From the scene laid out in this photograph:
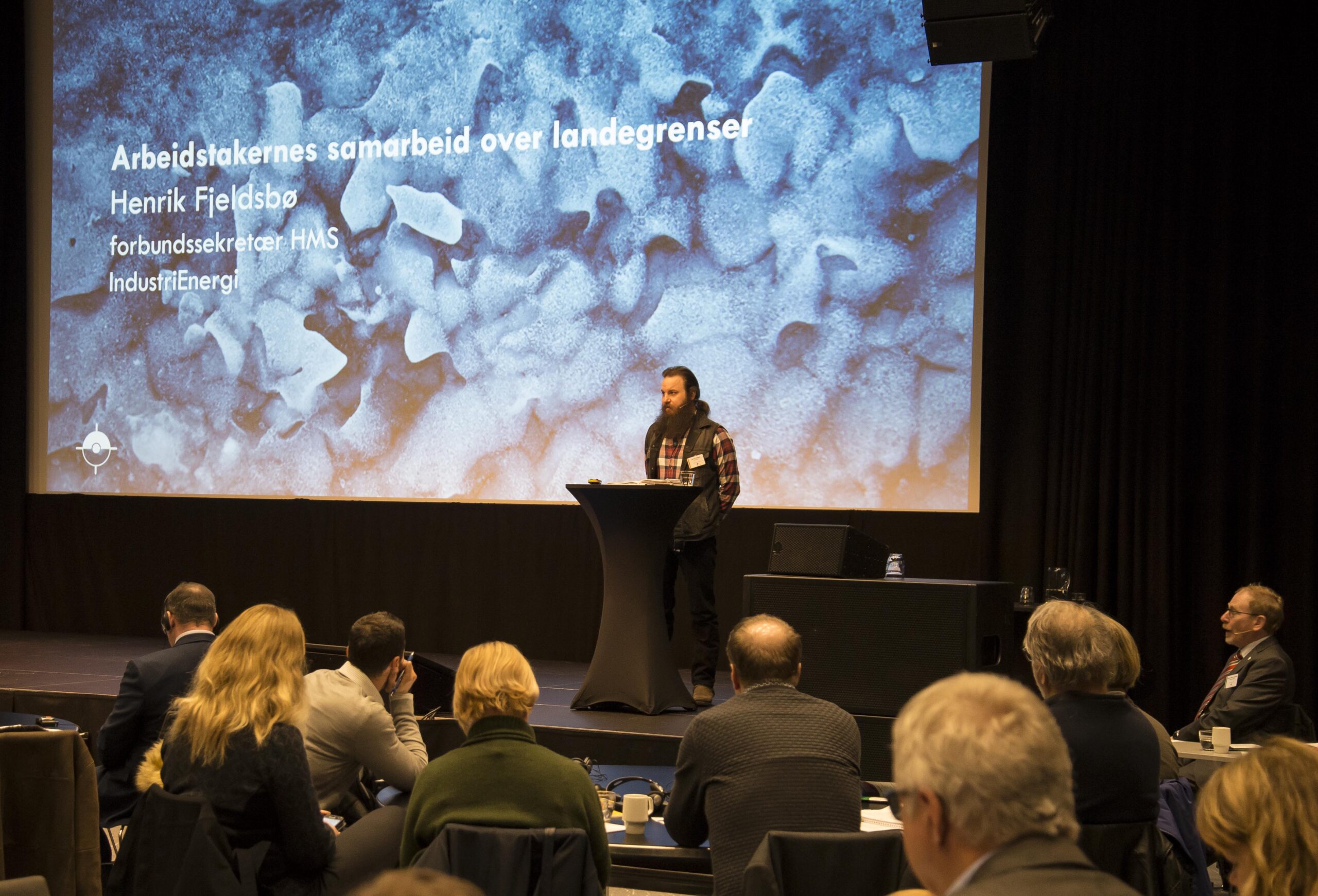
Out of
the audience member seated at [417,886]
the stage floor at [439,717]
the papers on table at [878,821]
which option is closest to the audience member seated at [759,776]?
the papers on table at [878,821]

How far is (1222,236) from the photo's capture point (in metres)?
5.40

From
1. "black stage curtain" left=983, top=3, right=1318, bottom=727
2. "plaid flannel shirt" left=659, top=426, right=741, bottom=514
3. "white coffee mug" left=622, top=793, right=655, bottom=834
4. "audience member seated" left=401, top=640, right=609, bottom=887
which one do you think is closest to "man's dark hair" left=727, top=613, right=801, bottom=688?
"white coffee mug" left=622, top=793, right=655, bottom=834

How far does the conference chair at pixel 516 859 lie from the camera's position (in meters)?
2.10

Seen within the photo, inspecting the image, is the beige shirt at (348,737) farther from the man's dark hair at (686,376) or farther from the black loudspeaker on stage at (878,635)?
the man's dark hair at (686,376)

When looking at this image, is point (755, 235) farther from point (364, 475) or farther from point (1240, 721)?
point (1240, 721)

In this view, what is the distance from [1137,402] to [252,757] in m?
4.48

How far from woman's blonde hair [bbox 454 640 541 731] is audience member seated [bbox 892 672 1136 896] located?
1267mm

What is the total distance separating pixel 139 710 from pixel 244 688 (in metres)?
1.06

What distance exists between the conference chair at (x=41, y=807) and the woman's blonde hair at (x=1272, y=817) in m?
2.54

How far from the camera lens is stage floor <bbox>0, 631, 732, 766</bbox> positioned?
14.2 ft

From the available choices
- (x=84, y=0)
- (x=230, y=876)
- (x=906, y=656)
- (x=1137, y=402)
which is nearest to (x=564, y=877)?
(x=230, y=876)

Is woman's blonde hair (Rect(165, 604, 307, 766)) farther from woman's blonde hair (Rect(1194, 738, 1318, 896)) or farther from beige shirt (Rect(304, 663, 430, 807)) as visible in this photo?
woman's blonde hair (Rect(1194, 738, 1318, 896))

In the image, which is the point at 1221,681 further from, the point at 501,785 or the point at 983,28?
the point at 501,785

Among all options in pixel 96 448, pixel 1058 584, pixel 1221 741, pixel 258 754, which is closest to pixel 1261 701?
pixel 1221 741
